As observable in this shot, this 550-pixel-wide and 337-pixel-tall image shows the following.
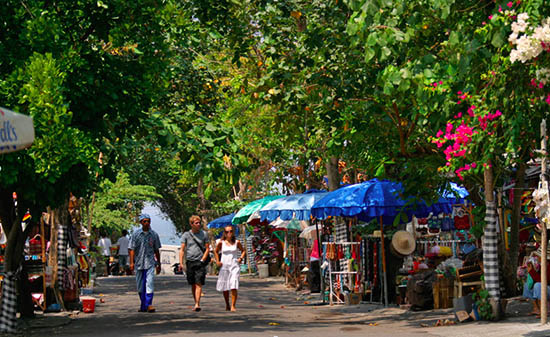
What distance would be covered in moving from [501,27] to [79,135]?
6671mm

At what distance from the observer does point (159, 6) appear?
1536 centimetres

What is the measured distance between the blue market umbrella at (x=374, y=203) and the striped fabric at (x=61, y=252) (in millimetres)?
5718

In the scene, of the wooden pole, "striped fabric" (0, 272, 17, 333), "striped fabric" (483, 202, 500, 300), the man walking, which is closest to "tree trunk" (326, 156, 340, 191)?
the man walking

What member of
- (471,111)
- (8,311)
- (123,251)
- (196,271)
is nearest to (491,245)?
(471,111)

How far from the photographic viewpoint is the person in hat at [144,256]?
1756 cm

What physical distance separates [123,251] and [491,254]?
1110 inches

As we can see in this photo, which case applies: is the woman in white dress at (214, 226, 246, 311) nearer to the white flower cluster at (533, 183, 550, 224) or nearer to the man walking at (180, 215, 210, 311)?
the man walking at (180, 215, 210, 311)

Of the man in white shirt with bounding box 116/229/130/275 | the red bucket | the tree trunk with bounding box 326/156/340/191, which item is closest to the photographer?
the red bucket

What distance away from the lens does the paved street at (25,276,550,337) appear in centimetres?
1350

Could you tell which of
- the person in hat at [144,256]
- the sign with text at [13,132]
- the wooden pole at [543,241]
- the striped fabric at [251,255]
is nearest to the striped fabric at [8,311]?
the person in hat at [144,256]

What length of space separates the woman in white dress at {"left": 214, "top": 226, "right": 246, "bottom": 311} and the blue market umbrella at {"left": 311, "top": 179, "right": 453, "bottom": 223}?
201 cm

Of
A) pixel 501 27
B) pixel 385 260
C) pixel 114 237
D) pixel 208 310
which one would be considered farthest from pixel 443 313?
pixel 114 237

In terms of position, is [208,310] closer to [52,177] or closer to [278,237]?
[52,177]

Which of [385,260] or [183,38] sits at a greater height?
[183,38]
